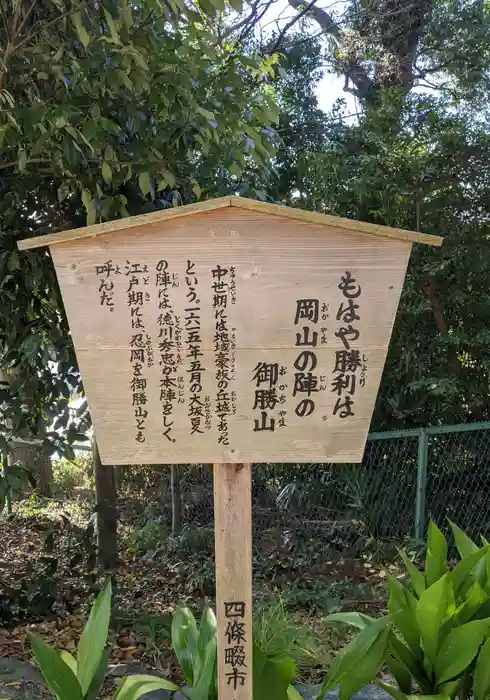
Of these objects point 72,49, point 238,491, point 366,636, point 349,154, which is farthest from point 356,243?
point 349,154

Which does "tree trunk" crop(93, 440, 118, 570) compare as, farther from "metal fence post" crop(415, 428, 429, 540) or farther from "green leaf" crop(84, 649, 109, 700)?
"metal fence post" crop(415, 428, 429, 540)

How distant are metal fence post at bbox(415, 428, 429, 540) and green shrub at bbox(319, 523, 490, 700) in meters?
1.96

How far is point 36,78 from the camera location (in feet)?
8.60

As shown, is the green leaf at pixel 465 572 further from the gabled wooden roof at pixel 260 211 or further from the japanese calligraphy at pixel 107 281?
the japanese calligraphy at pixel 107 281

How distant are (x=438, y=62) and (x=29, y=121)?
4.81m

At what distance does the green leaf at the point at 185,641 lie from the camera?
217 centimetres

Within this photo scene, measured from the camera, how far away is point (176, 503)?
4.94 m

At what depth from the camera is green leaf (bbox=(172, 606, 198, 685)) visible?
2.17 m

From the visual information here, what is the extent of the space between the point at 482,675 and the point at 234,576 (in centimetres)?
97

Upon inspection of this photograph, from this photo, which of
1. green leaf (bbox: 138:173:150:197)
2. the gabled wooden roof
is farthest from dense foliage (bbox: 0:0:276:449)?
the gabled wooden roof

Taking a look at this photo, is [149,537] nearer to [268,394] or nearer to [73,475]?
[73,475]

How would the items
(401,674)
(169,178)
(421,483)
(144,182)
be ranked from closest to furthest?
1. (401,674)
2. (144,182)
3. (169,178)
4. (421,483)

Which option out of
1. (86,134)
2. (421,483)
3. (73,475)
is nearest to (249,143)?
(86,134)

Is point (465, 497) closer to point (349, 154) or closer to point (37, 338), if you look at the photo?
point (349, 154)
